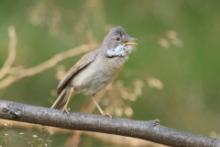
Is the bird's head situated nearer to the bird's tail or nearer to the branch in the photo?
the bird's tail

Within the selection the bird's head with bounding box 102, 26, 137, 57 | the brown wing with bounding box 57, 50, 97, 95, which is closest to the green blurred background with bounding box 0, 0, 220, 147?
the bird's head with bounding box 102, 26, 137, 57

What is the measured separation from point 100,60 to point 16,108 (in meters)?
0.71

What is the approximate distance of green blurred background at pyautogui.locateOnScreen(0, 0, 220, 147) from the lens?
5.58 metres

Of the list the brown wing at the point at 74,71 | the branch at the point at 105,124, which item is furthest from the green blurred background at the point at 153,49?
the branch at the point at 105,124

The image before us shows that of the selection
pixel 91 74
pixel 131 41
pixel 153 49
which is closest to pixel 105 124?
pixel 91 74

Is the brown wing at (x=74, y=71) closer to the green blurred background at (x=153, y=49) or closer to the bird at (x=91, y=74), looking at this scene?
the bird at (x=91, y=74)

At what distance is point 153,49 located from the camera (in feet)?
18.5

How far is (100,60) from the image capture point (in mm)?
4090

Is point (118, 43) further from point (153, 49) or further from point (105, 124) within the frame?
point (153, 49)

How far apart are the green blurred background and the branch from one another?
1862 millimetres

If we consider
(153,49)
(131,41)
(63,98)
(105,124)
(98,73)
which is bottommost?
(105,124)

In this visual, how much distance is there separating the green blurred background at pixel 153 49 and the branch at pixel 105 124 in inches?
73.3

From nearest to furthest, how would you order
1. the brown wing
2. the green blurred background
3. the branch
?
the branch → the brown wing → the green blurred background

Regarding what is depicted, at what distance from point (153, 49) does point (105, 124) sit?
2.17 meters
